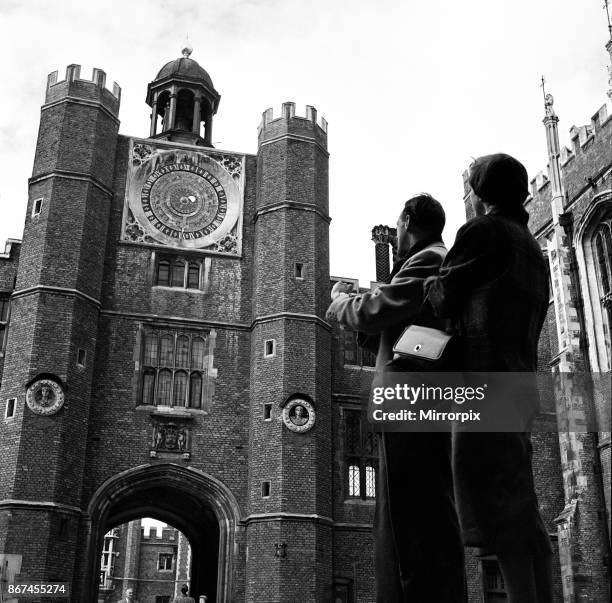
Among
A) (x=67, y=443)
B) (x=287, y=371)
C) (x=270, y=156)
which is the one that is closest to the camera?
(x=67, y=443)

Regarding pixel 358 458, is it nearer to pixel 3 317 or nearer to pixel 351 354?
pixel 351 354

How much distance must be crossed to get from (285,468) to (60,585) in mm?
5583

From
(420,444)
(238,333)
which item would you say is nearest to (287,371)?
(238,333)

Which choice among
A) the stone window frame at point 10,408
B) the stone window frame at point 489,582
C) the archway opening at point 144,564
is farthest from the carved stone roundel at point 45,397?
the archway opening at point 144,564

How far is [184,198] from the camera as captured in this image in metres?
24.5

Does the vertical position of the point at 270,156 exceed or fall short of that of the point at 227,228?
it exceeds it

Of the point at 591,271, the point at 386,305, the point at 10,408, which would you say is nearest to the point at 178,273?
the point at 10,408

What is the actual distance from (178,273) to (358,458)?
6.88 meters

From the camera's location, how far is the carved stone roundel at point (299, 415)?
2098cm

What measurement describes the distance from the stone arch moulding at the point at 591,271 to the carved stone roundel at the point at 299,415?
7187mm

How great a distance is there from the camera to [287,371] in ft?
70.4

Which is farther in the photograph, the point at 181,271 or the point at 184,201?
the point at 184,201

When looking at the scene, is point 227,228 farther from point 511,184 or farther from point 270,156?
point 511,184

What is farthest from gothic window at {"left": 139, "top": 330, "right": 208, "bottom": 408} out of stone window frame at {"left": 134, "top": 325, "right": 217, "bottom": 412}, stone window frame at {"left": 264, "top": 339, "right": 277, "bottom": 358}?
stone window frame at {"left": 264, "top": 339, "right": 277, "bottom": 358}
